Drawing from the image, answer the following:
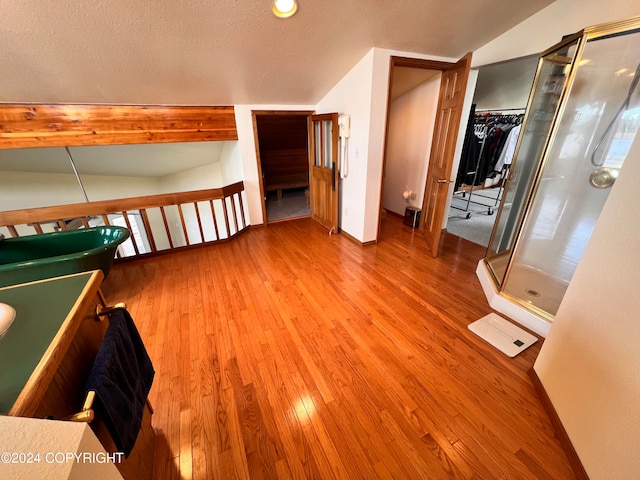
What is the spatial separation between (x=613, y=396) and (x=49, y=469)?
1807 mm

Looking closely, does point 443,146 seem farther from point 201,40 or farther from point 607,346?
point 201,40

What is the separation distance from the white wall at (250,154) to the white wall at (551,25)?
7.83ft

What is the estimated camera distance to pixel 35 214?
263 centimetres

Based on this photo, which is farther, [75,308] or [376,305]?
[376,305]

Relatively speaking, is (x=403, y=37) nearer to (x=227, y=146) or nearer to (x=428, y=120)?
(x=428, y=120)

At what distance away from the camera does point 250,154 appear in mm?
3787

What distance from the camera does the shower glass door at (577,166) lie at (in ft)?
6.40

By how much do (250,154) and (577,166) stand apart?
383 cm

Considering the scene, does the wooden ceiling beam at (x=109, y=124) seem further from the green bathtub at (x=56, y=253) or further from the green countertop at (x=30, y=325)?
the green countertop at (x=30, y=325)

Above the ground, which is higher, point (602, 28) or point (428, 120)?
point (602, 28)

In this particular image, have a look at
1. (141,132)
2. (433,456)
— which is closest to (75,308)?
(433,456)

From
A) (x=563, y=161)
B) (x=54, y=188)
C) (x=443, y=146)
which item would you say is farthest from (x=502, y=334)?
(x=54, y=188)

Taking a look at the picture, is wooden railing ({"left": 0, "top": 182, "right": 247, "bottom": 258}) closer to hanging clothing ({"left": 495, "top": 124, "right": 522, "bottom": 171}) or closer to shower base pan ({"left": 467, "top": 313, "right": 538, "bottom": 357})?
shower base pan ({"left": 467, "top": 313, "right": 538, "bottom": 357})

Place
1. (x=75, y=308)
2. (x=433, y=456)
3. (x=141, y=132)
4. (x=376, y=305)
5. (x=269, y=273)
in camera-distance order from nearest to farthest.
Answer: (x=75, y=308), (x=433, y=456), (x=376, y=305), (x=269, y=273), (x=141, y=132)
